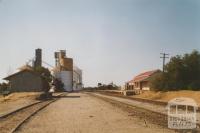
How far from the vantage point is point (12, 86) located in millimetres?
75875

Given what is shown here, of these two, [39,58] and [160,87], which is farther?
[39,58]

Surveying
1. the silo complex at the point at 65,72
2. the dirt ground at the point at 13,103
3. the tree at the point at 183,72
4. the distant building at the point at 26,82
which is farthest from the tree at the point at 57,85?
the tree at the point at 183,72

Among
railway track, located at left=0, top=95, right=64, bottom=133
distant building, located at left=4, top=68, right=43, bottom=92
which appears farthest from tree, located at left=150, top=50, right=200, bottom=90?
distant building, located at left=4, top=68, right=43, bottom=92

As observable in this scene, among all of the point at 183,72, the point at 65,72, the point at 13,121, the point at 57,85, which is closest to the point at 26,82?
the point at 57,85

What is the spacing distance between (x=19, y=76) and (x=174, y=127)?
64.9 meters

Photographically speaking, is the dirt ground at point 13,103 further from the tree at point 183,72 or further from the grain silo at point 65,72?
the grain silo at point 65,72

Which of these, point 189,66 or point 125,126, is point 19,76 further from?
point 125,126

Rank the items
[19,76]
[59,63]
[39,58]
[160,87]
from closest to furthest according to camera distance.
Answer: [160,87] < [19,76] < [39,58] < [59,63]

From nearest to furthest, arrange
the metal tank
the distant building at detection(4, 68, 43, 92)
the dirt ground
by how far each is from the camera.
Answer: the dirt ground, the distant building at detection(4, 68, 43, 92), the metal tank

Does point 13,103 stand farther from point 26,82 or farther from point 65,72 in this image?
point 65,72

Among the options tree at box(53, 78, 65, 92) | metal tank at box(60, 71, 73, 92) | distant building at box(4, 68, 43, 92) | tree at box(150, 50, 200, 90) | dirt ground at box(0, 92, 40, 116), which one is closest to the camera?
dirt ground at box(0, 92, 40, 116)

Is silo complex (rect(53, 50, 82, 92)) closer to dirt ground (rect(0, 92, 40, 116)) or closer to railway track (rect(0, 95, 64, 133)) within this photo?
dirt ground (rect(0, 92, 40, 116))

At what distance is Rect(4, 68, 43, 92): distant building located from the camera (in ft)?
247

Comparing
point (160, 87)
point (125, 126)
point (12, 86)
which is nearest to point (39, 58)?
point (12, 86)
